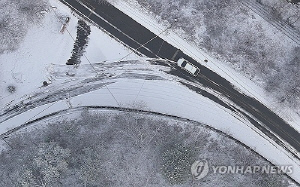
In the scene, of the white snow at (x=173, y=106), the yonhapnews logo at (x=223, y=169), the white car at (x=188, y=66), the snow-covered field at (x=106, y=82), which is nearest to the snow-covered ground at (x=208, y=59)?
the snow-covered field at (x=106, y=82)

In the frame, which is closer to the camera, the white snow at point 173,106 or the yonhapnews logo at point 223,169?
the yonhapnews logo at point 223,169

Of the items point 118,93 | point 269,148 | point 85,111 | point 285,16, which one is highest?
point 285,16

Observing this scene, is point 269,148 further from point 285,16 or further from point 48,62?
point 48,62

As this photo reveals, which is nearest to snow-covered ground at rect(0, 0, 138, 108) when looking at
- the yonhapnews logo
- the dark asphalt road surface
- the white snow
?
the dark asphalt road surface

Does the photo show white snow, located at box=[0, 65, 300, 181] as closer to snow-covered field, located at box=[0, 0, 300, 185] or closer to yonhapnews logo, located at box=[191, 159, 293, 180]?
snow-covered field, located at box=[0, 0, 300, 185]

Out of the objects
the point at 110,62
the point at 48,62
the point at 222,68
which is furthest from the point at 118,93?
the point at 222,68

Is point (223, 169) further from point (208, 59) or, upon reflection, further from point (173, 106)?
point (208, 59)

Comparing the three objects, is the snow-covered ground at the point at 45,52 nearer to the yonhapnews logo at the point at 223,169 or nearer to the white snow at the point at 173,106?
the white snow at the point at 173,106
